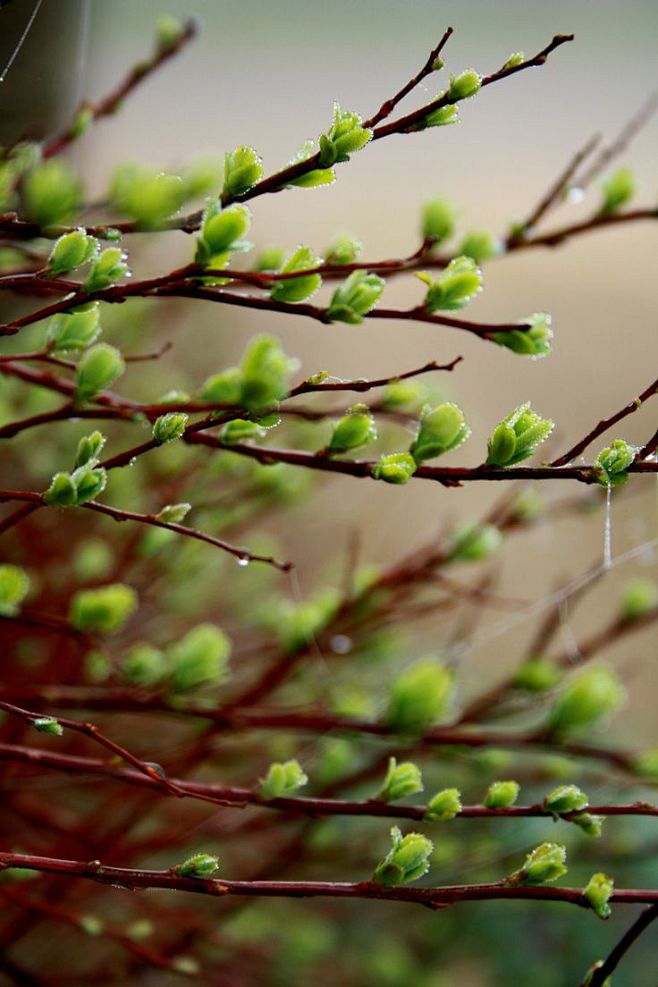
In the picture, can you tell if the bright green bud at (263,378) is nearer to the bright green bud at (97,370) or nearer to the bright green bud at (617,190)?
the bright green bud at (97,370)

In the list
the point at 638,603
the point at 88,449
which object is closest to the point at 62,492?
the point at 88,449

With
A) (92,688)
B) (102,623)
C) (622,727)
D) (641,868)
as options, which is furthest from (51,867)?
(622,727)

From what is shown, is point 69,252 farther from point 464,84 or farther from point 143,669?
point 143,669

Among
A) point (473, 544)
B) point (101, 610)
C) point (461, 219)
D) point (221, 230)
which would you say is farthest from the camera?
point (461, 219)

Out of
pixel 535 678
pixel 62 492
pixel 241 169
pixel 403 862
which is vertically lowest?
pixel 535 678

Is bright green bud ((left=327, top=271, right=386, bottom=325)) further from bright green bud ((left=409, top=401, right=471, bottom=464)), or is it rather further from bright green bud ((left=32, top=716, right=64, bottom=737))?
bright green bud ((left=32, top=716, right=64, bottom=737))

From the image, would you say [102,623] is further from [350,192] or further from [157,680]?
[350,192]

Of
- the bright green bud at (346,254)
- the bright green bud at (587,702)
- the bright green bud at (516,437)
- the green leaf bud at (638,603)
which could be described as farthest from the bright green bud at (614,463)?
the green leaf bud at (638,603)
